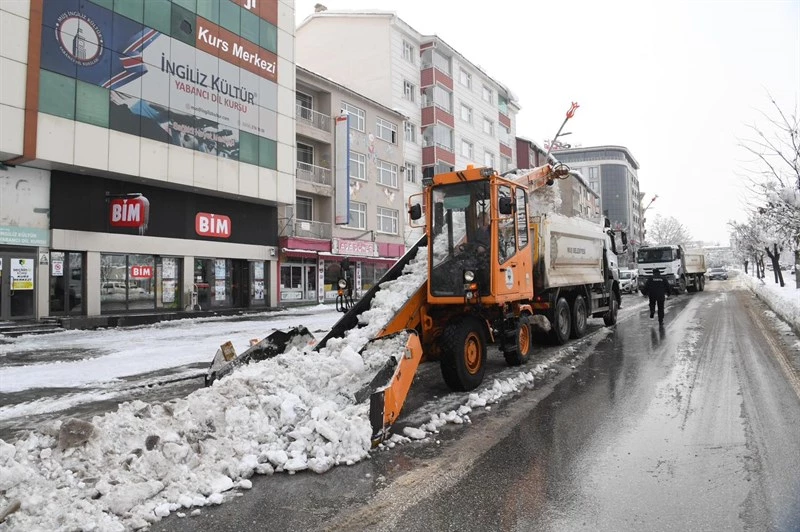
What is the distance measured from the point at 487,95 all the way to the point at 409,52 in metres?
12.0

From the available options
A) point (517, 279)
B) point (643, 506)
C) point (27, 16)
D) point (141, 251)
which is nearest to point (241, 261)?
point (141, 251)

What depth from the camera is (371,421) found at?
→ 4.89m

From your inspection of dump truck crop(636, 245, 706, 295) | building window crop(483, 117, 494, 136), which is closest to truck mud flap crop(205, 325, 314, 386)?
dump truck crop(636, 245, 706, 295)

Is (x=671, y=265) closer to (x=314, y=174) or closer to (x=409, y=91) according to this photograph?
(x=314, y=174)

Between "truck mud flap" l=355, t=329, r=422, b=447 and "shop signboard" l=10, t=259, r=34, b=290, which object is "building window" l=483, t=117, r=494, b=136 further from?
"truck mud flap" l=355, t=329, r=422, b=447

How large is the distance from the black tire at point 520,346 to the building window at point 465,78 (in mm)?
36761

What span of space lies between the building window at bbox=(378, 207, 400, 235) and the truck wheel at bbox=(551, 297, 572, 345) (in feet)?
72.3

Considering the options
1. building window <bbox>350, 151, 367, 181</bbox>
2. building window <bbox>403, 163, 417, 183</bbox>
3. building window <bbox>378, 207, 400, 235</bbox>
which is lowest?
building window <bbox>378, 207, 400, 235</bbox>

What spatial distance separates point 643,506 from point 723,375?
5270 mm

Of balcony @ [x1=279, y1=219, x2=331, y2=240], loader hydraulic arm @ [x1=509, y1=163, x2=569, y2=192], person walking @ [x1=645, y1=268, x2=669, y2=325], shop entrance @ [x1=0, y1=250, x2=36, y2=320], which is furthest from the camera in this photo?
balcony @ [x1=279, y1=219, x2=331, y2=240]

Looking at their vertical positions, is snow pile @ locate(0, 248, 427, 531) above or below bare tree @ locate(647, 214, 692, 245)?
below

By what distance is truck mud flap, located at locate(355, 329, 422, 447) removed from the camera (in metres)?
4.91

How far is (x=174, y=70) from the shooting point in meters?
20.4

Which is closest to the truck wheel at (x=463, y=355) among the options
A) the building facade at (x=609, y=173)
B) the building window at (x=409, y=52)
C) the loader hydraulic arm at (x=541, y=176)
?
the loader hydraulic arm at (x=541, y=176)
